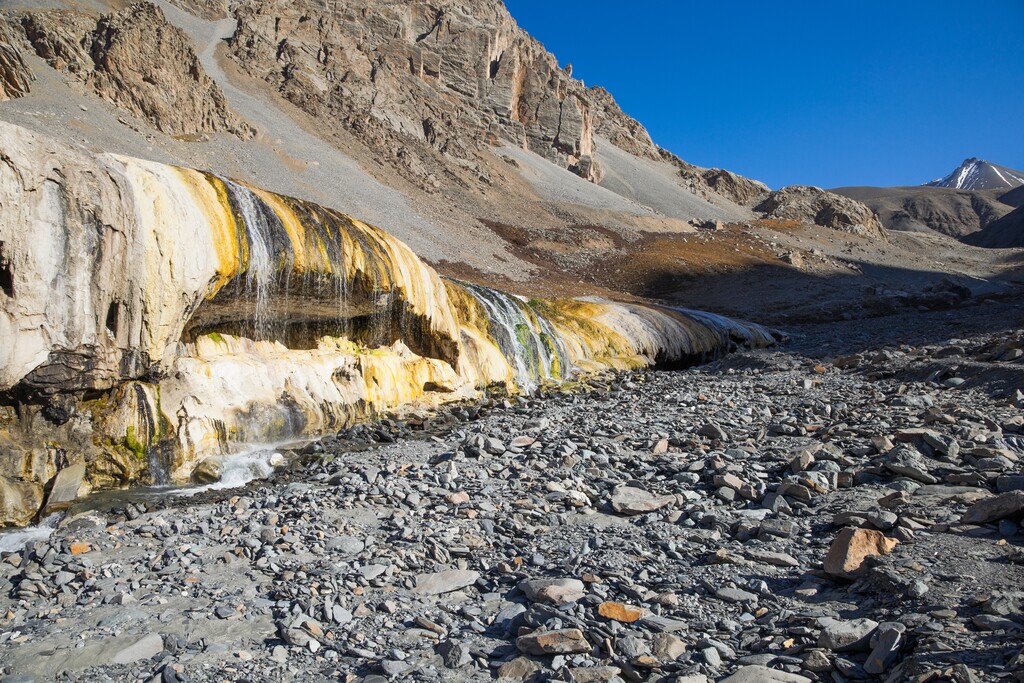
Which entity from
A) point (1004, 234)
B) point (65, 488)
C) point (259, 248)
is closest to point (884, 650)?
point (65, 488)

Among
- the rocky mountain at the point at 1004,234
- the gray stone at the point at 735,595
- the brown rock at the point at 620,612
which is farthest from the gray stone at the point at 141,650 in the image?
the rocky mountain at the point at 1004,234

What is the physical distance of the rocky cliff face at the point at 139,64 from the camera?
36.8 metres

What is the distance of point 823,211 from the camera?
77875mm

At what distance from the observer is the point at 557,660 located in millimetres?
3893

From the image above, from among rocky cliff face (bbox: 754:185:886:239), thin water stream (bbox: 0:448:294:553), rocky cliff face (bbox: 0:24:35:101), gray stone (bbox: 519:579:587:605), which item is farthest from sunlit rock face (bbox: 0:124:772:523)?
rocky cliff face (bbox: 754:185:886:239)

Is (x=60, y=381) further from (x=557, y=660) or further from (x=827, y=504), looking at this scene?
(x=827, y=504)

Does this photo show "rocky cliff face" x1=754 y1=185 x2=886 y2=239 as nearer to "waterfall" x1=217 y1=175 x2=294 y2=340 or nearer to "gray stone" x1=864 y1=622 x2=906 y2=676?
"waterfall" x1=217 y1=175 x2=294 y2=340

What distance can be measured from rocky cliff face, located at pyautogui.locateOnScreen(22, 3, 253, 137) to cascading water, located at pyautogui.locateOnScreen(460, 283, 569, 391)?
1226 inches

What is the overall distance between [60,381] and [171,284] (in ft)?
6.17

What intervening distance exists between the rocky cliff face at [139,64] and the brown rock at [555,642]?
139 feet

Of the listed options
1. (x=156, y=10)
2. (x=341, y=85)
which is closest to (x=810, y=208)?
(x=341, y=85)

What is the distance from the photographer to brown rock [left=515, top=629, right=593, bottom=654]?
3.96 m

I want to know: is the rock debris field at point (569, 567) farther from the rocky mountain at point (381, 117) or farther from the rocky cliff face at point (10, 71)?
the rocky cliff face at point (10, 71)

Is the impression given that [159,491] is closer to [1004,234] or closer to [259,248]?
[259,248]
